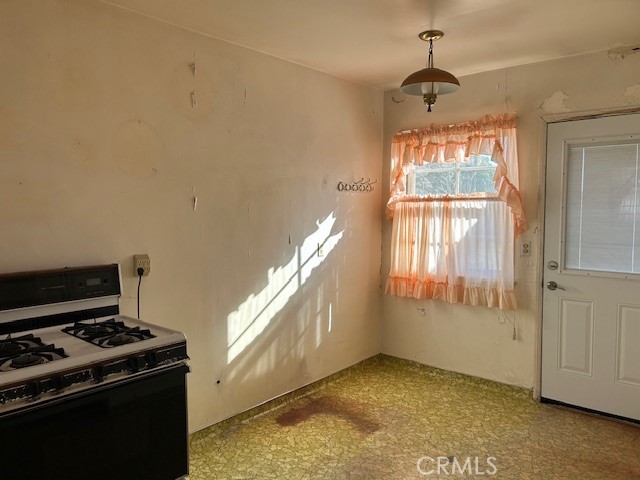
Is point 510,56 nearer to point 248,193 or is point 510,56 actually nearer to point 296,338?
point 248,193

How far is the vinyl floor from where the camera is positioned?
264cm

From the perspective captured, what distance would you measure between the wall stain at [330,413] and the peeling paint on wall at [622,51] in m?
2.88

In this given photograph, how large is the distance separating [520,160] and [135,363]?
2.98m

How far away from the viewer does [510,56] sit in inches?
131

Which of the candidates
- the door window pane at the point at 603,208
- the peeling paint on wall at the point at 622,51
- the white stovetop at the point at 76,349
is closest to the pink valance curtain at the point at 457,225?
the door window pane at the point at 603,208

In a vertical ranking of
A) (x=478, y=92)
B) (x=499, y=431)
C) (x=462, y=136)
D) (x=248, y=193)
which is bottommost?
(x=499, y=431)

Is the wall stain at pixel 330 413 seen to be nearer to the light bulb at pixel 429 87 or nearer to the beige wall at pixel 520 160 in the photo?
the beige wall at pixel 520 160

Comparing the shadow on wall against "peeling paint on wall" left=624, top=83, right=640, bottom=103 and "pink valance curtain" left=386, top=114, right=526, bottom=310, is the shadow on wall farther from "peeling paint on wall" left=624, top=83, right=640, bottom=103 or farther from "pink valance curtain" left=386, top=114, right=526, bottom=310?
"peeling paint on wall" left=624, top=83, right=640, bottom=103

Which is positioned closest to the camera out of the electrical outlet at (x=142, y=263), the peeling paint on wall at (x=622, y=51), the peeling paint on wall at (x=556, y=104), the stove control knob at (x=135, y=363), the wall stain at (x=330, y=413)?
the stove control knob at (x=135, y=363)

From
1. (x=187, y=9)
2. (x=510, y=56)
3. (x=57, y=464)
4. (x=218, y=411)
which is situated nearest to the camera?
(x=57, y=464)

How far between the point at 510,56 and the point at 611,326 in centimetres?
196

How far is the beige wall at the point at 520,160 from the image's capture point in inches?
128

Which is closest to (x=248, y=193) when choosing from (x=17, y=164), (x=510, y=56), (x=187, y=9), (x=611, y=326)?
(x=187, y=9)

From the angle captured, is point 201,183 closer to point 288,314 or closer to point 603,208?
point 288,314
